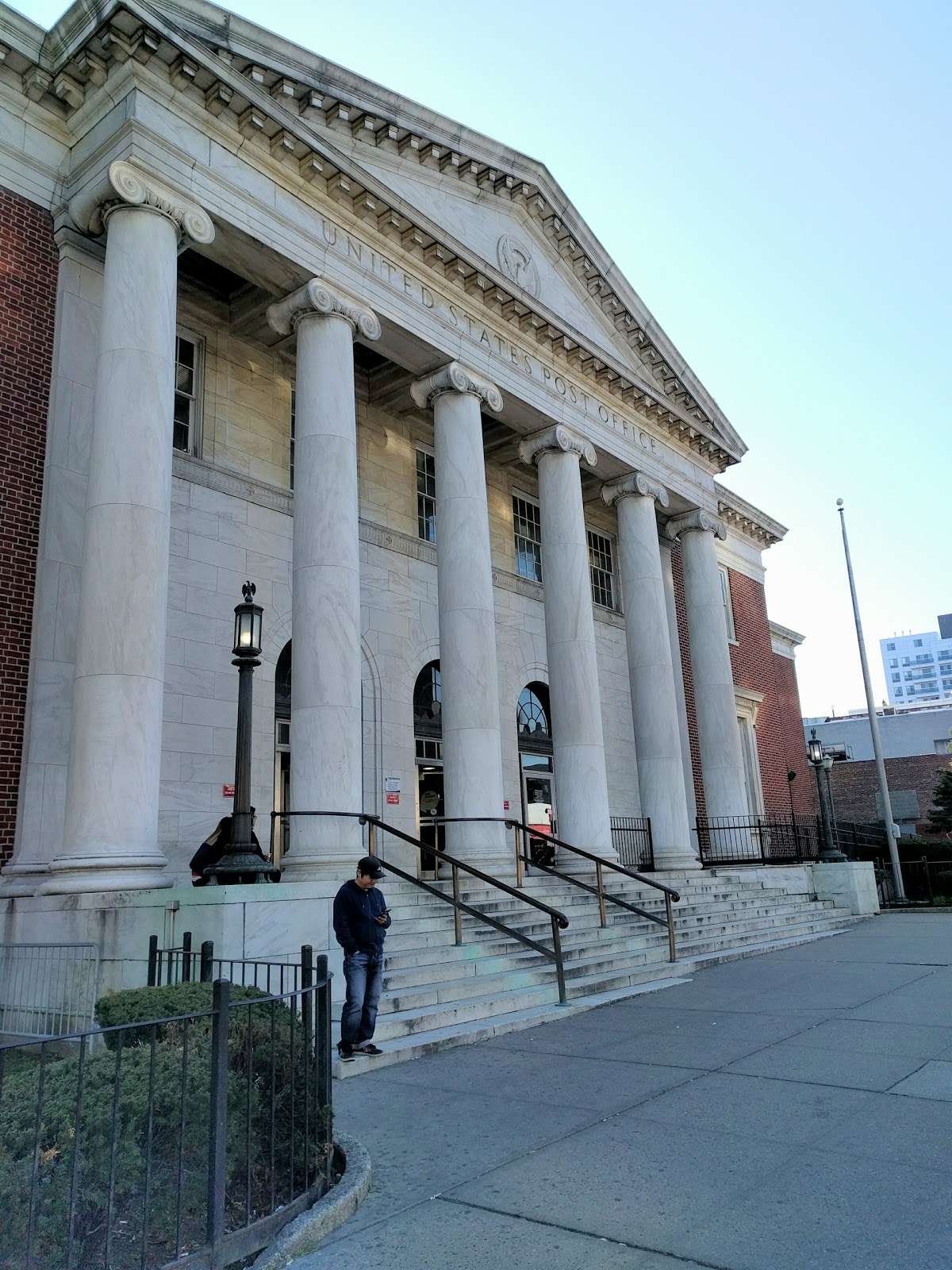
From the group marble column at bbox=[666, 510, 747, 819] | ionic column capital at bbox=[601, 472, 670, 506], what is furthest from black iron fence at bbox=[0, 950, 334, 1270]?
marble column at bbox=[666, 510, 747, 819]

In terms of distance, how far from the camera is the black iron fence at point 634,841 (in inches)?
803

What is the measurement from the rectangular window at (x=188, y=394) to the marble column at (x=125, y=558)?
366 cm

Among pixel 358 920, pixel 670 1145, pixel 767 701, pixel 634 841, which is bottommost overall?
pixel 670 1145

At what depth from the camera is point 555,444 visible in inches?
755

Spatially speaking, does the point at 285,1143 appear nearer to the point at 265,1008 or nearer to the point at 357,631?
the point at 265,1008

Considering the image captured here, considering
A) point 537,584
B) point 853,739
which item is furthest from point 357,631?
point 853,739

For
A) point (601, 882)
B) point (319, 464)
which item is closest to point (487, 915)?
point (601, 882)

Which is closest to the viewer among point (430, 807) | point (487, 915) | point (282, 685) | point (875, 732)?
point (487, 915)

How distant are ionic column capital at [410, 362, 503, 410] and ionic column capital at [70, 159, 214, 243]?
4.88 m

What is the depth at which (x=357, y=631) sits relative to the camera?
43.9 feet

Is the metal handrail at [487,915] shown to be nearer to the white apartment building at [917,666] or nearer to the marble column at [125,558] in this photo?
the marble column at [125,558]

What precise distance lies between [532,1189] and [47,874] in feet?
24.8

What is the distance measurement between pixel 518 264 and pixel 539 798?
36.9 feet

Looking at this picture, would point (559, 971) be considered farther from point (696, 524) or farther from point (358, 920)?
point (696, 524)
